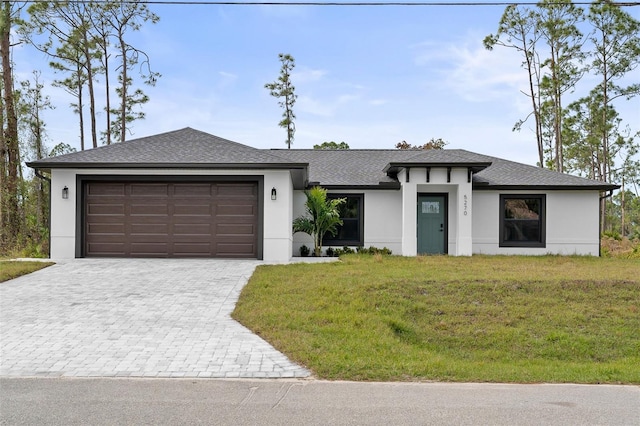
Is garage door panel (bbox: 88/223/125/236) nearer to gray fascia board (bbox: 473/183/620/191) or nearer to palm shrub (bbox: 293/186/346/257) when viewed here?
palm shrub (bbox: 293/186/346/257)

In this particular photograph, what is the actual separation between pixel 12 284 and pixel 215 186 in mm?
5623

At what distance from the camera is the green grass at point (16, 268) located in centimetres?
1099

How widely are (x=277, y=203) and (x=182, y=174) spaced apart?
107 inches

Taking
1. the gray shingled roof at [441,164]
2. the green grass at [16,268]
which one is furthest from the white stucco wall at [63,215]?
the gray shingled roof at [441,164]

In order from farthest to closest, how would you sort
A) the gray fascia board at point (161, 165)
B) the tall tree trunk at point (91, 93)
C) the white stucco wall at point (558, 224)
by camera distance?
the tall tree trunk at point (91, 93)
the white stucco wall at point (558, 224)
the gray fascia board at point (161, 165)

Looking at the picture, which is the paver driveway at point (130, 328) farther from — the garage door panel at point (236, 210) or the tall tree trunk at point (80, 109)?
the tall tree trunk at point (80, 109)

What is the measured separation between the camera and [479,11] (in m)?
12.3

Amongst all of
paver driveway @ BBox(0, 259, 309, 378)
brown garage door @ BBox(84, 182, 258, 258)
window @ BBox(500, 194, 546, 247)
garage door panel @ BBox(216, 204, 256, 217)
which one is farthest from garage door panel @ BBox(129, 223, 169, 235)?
window @ BBox(500, 194, 546, 247)

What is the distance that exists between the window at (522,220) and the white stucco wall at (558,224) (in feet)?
0.50

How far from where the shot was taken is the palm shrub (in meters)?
15.9

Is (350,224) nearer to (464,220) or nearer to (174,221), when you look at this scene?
(464,220)

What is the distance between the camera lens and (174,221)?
14.4 meters

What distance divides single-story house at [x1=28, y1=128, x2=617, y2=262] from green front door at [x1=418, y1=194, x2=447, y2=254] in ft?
0.11

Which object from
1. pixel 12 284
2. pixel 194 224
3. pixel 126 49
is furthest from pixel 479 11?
pixel 126 49
